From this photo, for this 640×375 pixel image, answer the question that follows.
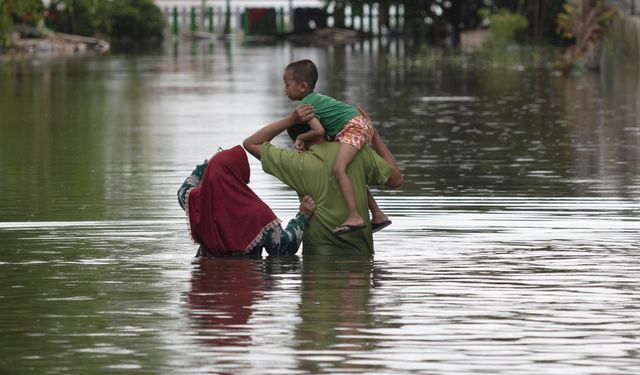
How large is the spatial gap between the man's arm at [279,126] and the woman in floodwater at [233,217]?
0.45ft

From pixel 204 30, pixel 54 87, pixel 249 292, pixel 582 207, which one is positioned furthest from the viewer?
pixel 204 30

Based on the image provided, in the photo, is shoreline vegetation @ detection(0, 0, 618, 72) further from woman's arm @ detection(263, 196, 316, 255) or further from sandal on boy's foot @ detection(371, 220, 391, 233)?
woman's arm @ detection(263, 196, 316, 255)

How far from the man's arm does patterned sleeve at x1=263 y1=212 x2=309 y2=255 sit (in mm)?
479

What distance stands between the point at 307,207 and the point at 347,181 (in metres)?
0.30

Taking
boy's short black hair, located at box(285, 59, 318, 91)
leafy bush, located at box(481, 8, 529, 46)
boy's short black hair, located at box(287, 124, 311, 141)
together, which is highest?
boy's short black hair, located at box(285, 59, 318, 91)

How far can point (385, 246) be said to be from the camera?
11.2 m

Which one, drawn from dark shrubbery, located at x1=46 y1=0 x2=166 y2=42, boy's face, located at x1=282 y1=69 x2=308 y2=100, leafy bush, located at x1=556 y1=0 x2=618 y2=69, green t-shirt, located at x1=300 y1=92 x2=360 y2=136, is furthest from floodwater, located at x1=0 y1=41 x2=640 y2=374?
dark shrubbery, located at x1=46 y1=0 x2=166 y2=42

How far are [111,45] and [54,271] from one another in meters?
55.1

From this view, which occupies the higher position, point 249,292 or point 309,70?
point 309,70

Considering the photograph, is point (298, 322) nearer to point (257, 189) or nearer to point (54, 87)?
point (257, 189)

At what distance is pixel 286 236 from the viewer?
1056 cm

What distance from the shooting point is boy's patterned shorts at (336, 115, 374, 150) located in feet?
34.6

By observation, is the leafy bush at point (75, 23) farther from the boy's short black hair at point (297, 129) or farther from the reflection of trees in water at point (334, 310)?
the reflection of trees in water at point (334, 310)

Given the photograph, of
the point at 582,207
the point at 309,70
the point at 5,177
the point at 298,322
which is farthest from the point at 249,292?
the point at 5,177
